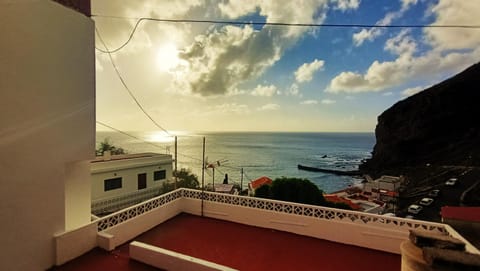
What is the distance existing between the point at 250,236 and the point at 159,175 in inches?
482

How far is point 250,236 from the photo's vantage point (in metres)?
4.62

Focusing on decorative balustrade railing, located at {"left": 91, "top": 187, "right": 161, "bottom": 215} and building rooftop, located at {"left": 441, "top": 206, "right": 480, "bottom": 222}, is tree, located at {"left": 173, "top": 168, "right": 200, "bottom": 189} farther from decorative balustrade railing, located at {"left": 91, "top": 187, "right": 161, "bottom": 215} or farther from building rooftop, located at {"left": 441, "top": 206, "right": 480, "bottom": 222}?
building rooftop, located at {"left": 441, "top": 206, "right": 480, "bottom": 222}

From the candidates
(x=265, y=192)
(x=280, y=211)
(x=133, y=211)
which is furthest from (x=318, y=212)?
(x=265, y=192)

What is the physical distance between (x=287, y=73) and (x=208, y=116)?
14.0 meters

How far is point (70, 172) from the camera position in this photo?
4.17 meters

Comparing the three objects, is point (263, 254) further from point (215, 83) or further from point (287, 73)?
point (287, 73)

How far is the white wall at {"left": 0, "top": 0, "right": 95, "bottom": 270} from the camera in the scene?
2.89m

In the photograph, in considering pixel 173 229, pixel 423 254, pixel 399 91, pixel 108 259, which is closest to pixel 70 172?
pixel 108 259

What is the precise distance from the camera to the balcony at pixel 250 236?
3693mm

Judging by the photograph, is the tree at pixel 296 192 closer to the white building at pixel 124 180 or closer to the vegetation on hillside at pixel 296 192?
the vegetation on hillside at pixel 296 192

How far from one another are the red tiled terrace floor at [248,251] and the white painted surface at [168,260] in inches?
5.0

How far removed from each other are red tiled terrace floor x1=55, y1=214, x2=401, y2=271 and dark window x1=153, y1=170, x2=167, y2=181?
10.9 m

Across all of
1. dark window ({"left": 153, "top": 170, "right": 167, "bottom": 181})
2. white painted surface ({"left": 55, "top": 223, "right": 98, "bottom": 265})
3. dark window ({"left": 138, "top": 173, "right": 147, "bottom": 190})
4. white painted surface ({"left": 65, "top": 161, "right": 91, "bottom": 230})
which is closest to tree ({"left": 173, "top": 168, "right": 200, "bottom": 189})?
dark window ({"left": 153, "top": 170, "right": 167, "bottom": 181})

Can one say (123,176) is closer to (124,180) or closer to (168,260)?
(124,180)
